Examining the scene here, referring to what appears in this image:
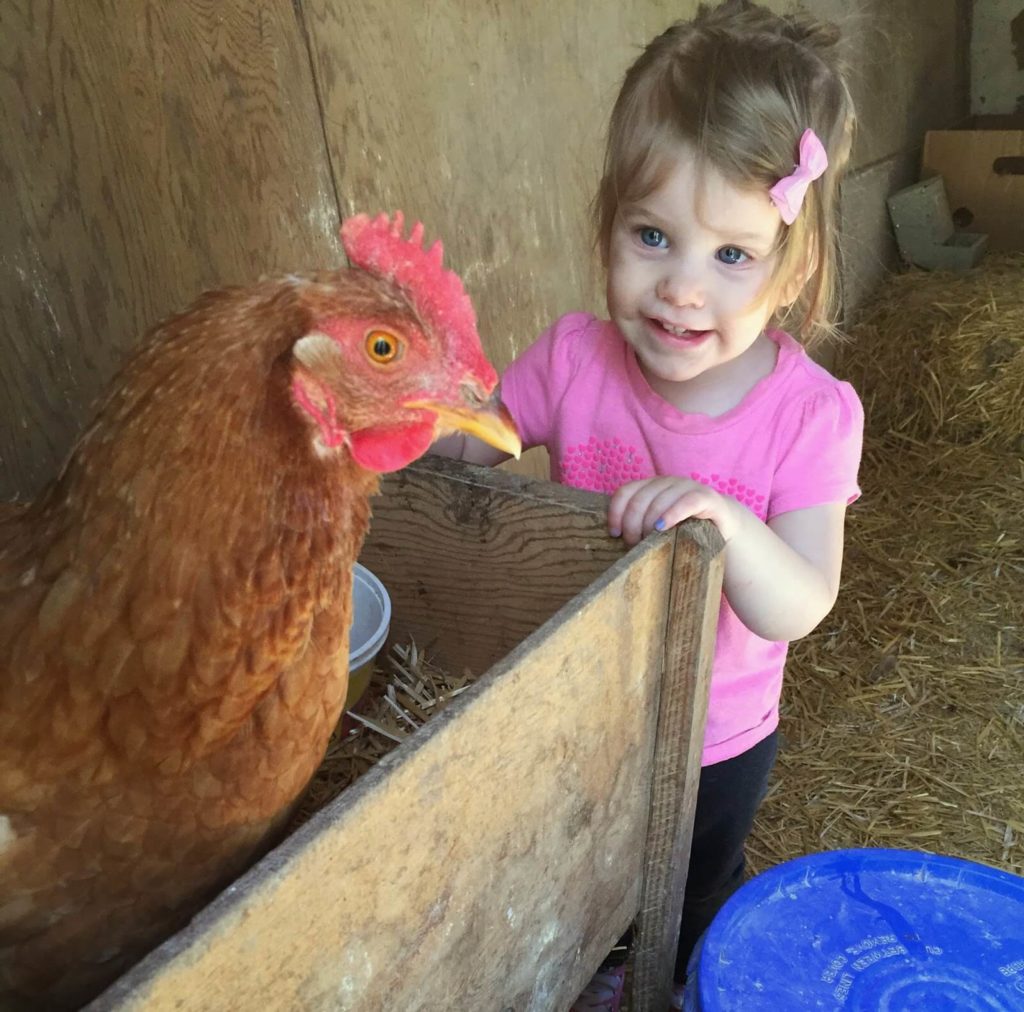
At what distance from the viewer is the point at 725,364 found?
136cm

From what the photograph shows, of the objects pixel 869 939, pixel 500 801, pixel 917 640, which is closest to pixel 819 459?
pixel 869 939

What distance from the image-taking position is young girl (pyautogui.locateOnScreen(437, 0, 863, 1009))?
1.15 m

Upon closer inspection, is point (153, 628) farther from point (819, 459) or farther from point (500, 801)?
point (819, 459)

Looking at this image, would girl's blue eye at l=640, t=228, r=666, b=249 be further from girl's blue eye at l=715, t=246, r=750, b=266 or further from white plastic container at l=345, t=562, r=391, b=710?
white plastic container at l=345, t=562, r=391, b=710

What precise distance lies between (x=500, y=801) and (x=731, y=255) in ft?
2.44

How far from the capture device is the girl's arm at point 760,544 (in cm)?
99

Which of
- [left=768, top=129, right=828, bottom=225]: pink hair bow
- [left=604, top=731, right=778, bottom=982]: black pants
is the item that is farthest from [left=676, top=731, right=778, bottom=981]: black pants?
[left=768, top=129, right=828, bottom=225]: pink hair bow

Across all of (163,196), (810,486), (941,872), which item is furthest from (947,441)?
(163,196)

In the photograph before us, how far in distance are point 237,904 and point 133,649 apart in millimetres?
262

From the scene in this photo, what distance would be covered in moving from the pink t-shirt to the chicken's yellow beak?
0.54 metres

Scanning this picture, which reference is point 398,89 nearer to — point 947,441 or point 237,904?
point 237,904

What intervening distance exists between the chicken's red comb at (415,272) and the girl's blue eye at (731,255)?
0.49m

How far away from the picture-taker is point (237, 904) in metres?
0.56

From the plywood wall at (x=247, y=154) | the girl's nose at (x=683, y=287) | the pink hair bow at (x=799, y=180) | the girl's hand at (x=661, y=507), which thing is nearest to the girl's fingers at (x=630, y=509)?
the girl's hand at (x=661, y=507)
